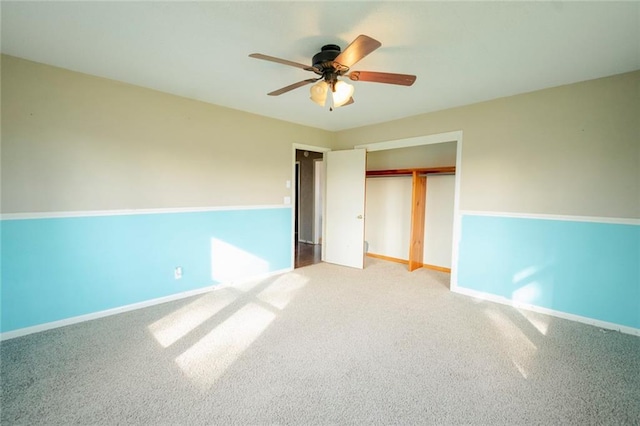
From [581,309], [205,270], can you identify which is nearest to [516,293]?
[581,309]

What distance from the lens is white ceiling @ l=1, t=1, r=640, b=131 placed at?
166cm

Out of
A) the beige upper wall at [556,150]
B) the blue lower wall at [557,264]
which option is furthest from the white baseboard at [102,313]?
the beige upper wall at [556,150]

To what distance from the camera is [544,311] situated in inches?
115

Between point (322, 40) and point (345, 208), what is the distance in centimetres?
295

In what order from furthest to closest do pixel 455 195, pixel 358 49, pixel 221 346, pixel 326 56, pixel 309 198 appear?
1. pixel 309 198
2. pixel 455 195
3. pixel 221 346
4. pixel 326 56
5. pixel 358 49

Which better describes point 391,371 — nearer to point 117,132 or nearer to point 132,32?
point 132,32

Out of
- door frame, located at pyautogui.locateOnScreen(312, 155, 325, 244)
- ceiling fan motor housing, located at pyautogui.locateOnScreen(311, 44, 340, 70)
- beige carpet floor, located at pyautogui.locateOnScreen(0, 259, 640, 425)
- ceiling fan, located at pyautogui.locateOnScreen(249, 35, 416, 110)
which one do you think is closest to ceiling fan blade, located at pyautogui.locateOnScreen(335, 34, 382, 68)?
ceiling fan, located at pyautogui.locateOnScreen(249, 35, 416, 110)

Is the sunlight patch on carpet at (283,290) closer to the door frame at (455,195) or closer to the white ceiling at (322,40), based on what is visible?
the door frame at (455,195)

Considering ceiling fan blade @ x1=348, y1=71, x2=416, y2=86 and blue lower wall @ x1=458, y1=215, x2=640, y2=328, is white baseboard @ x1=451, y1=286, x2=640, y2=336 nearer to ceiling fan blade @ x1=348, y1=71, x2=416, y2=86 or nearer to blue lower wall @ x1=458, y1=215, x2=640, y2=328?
blue lower wall @ x1=458, y1=215, x2=640, y2=328

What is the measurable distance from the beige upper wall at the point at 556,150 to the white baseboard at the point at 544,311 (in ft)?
3.43

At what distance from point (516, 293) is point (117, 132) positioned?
4682mm

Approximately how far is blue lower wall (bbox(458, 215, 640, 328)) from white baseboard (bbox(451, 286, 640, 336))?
0.04 meters

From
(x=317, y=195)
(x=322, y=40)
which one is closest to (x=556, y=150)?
(x=322, y=40)

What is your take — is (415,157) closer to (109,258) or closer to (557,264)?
(557,264)
